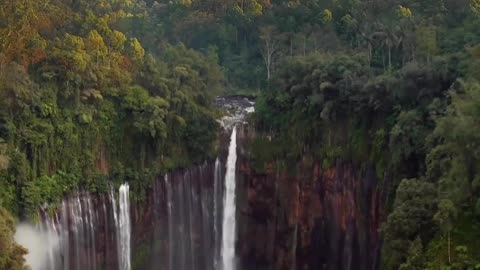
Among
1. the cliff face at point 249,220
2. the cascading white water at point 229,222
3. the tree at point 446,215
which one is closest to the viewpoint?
the tree at point 446,215

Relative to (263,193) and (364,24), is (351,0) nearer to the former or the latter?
(364,24)

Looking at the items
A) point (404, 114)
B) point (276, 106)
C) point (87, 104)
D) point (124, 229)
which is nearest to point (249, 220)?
point (276, 106)

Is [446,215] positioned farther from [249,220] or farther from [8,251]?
[249,220]

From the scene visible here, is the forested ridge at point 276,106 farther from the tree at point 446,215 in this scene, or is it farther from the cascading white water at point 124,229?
the cascading white water at point 124,229

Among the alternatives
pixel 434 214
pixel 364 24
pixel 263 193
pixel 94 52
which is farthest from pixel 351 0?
pixel 434 214

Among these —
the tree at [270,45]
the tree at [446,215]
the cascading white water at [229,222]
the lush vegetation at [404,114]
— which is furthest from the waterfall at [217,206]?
the tree at [446,215]

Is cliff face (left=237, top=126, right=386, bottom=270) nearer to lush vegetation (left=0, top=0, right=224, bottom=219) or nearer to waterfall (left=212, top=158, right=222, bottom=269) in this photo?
waterfall (left=212, top=158, right=222, bottom=269)

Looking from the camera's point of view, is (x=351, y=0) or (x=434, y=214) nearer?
(x=434, y=214)

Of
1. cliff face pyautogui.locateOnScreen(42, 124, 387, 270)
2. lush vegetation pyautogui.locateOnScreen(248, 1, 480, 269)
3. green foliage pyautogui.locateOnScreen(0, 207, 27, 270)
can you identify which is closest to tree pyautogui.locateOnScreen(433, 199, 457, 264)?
lush vegetation pyautogui.locateOnScreen(248, 1, 480, 269)

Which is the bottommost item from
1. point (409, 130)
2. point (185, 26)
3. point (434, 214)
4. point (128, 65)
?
point (434, 214)
